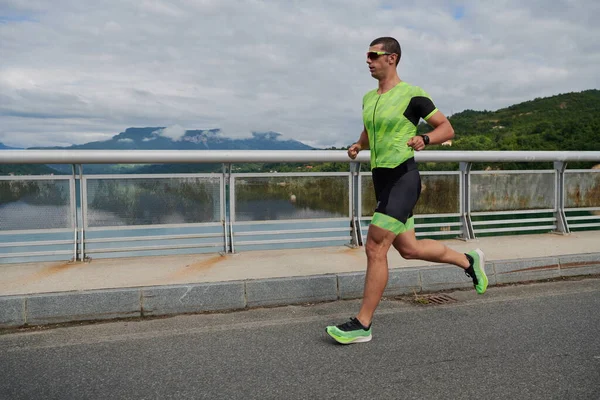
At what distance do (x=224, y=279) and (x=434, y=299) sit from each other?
1928 mm

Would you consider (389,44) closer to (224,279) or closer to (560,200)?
(224,279)

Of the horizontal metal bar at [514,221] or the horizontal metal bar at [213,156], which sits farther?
the horizontal metal bar at [514,221]

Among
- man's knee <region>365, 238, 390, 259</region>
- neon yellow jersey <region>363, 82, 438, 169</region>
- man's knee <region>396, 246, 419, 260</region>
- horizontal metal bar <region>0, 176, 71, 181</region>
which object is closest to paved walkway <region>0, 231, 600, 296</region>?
horizontal metal bar <region>0, 176, 71, 181</region>

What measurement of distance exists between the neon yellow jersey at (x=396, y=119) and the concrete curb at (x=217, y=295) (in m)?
1.62

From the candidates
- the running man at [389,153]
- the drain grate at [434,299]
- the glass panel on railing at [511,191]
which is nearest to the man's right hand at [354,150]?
the running man at [389,153]

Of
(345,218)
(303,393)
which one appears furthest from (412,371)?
(345,218)

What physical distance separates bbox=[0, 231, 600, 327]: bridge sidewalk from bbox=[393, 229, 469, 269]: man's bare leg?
1.09 meters

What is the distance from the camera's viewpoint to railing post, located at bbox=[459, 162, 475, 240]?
8.11 meters

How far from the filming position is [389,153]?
413 centimetres

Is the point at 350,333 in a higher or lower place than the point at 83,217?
lower

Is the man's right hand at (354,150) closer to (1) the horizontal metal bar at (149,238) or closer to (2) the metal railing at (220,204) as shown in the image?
(2) the metal railing at (220,204)

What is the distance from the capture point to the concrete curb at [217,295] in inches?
182

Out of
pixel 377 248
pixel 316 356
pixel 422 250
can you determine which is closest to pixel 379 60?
pixel 377 248

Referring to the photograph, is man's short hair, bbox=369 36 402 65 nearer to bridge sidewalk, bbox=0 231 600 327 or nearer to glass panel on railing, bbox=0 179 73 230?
bridge sidewalk, bbox=0 231 600 327
